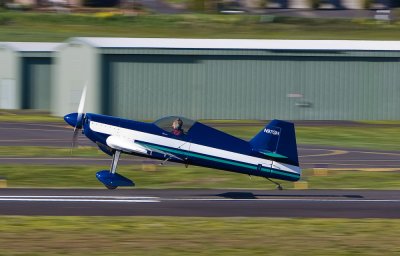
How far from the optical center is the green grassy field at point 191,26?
7619 centimetres

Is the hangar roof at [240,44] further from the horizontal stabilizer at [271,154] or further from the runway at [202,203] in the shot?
the horizontal stabilizer at [271,154]

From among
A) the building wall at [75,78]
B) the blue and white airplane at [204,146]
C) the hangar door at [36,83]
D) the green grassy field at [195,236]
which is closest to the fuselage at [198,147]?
the blue and white airplane at [204,146]

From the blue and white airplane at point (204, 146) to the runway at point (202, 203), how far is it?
0.72m

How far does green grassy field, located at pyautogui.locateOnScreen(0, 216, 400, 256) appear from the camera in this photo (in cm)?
1477

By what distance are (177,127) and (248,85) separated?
25642 millimetres

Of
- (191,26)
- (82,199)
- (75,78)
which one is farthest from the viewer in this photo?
(191,26)

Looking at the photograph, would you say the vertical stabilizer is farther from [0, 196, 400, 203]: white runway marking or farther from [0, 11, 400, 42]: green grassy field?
[0, 11, 400, 42]: green grassy field

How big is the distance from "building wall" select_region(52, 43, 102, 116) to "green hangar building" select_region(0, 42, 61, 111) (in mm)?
3580

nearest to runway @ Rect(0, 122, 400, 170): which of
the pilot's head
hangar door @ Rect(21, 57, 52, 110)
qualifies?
the pilot's head

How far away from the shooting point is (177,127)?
70.8 feet

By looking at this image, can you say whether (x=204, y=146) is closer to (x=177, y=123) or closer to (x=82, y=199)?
(x=177, y=123)

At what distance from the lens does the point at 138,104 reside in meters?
46.7

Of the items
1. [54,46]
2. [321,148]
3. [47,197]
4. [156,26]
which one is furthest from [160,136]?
[156,26]

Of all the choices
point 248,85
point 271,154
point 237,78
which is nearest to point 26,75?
point 237,78
